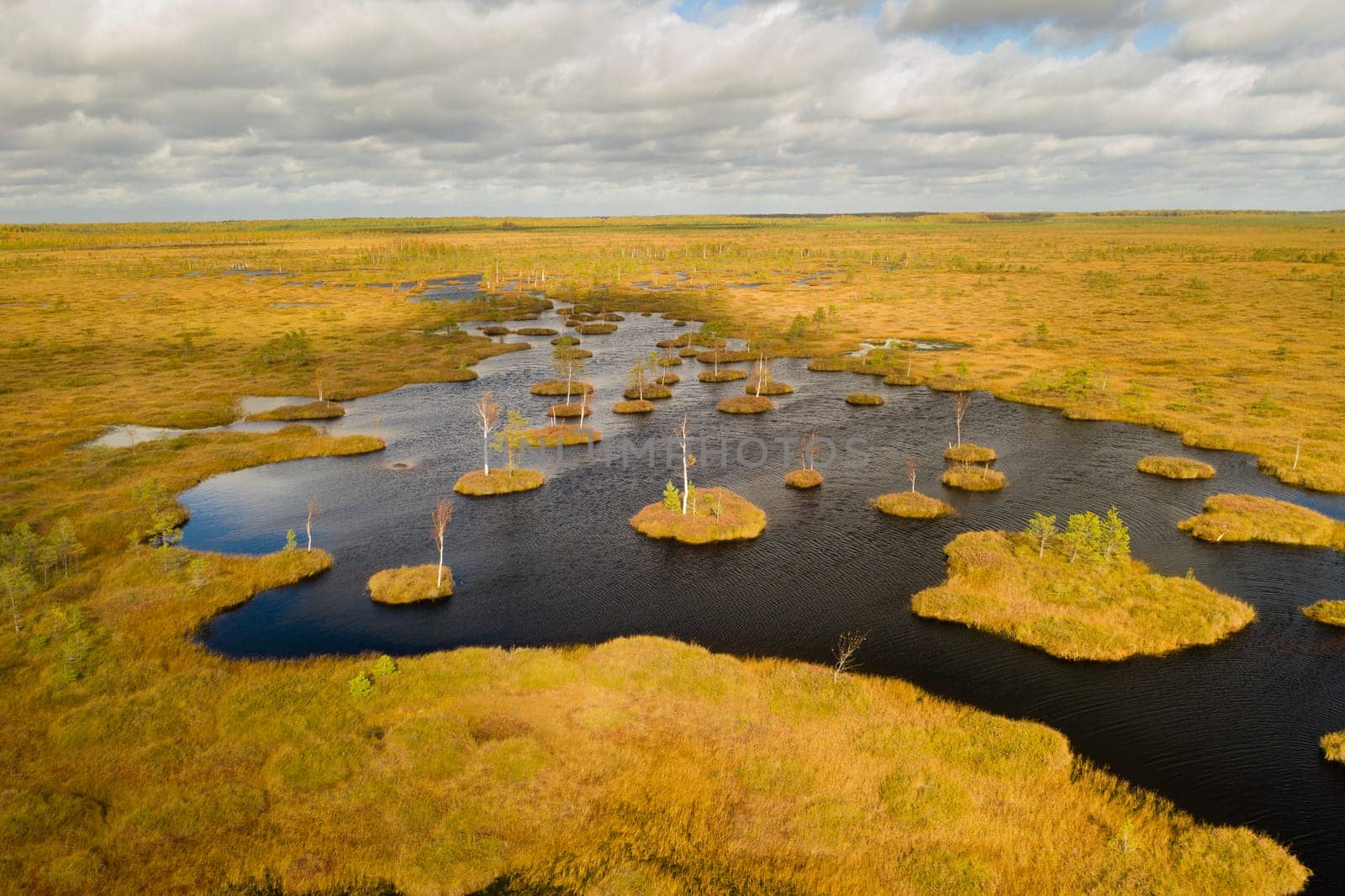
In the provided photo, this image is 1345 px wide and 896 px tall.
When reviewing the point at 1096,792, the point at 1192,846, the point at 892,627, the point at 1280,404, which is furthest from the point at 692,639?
the point at 1280,404

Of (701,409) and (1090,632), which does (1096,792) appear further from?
(701,409)

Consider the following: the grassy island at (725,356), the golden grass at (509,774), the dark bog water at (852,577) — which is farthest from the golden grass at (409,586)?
the grassy island at (725,356)

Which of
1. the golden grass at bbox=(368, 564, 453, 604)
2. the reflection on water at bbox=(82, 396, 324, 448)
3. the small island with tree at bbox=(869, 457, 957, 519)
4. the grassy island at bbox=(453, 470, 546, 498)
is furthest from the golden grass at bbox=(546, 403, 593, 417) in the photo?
the golden grass at bbox=(368, 564, 453, 604)

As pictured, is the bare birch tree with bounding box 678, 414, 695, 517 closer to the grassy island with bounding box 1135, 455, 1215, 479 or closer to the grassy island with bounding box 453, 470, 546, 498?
the grassy island with bounding box 453, 470, 546, 498

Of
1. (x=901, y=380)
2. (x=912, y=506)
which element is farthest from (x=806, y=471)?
(x=901, y=380)

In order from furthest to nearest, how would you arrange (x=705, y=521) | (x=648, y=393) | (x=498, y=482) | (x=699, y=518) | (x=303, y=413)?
(x=648, y=393), (x=303, y=413), (x=498, y=482), (x=699, y=518), (x=705, y=521)

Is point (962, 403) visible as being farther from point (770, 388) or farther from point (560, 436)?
point (560, 436)

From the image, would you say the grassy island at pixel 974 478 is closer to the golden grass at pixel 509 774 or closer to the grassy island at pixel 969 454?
the grassy island at pixel 969 454
